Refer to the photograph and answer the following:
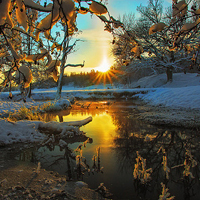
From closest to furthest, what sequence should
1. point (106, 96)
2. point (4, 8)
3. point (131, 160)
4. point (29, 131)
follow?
point (4, 8)
point (131, 160)
point (29, 131)
point (106, 96)

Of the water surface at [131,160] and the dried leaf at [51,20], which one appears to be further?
the water surface at [131,160]

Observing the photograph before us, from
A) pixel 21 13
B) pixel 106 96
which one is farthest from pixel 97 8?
pixel 106 96

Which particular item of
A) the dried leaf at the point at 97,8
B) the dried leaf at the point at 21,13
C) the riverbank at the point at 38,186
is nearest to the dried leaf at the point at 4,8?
the dried leaf at the point at 21,13

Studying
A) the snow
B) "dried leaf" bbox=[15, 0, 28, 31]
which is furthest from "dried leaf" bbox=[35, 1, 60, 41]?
the snow

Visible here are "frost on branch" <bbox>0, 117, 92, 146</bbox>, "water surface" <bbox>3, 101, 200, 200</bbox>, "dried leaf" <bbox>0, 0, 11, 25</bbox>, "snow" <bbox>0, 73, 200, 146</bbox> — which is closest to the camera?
"dried leaf" <bbox>0, 0, 11, 25</bbox>

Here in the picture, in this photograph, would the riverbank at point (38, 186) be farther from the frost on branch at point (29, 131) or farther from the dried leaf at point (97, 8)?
the dried leaf at point (97, 8)

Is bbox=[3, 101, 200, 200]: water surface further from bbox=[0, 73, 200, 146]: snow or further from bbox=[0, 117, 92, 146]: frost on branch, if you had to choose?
bbox=[0, 73, 200, 146]: snow

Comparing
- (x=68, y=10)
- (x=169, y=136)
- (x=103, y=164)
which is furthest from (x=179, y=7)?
(x=169, y=136)

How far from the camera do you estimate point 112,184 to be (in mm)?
2051

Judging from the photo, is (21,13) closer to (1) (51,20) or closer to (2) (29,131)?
(1) (51,20)

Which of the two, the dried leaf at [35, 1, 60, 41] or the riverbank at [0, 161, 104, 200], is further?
the riverbank at [0, 161, 104, 200]

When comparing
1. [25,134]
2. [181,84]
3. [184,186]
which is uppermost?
[181,84]

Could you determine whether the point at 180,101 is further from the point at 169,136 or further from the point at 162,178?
the point at 162,178

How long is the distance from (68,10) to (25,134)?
3596 millimetres
